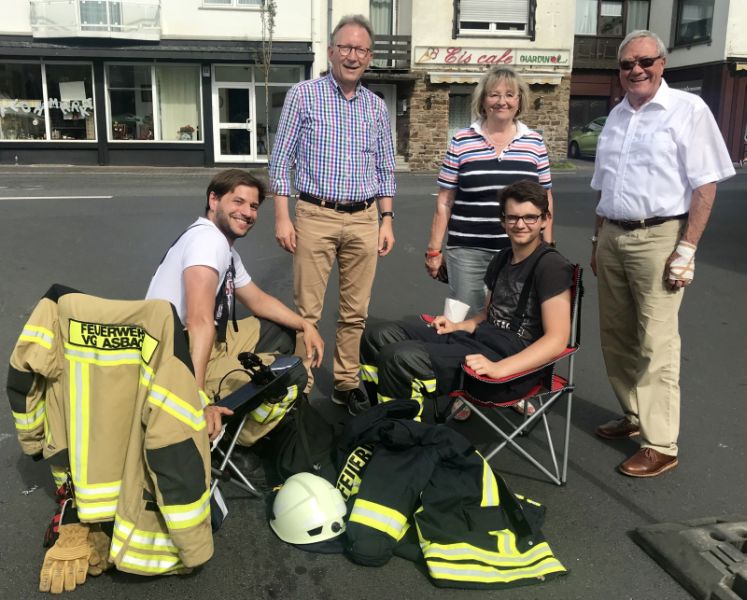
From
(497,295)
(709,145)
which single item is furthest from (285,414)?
(709,145)

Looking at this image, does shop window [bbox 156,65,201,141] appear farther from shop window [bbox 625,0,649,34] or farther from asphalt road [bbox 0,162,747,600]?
shop window [bbox 625,0,649,34]

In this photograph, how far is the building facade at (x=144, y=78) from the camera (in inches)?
869

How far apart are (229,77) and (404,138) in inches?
233

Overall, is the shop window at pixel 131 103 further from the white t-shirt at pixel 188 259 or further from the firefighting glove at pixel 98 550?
the firefighting glove at pixel 98 550

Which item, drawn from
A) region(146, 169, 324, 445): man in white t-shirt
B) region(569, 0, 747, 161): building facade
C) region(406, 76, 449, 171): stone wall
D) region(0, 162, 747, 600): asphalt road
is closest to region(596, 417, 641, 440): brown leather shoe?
region(0, 162, 747, 600): asphalt road

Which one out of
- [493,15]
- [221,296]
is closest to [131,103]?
[493,15]

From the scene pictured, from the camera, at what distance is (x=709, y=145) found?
349cm

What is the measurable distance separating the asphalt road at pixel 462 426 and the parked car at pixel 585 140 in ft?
55.6

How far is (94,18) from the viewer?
21969 millimetres

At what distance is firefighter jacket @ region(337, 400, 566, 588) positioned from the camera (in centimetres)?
286

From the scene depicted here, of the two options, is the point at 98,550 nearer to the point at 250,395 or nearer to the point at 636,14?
the point at 250,395

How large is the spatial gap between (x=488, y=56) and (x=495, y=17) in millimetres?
1321

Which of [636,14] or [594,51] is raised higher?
[636,14]

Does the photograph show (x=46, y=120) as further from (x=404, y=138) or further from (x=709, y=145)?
(x=709, y=145)
